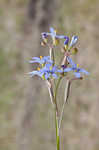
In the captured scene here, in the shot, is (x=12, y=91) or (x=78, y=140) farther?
(x=12, y=91)

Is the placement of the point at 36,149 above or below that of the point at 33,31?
below

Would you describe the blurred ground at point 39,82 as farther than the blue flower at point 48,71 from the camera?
Yes

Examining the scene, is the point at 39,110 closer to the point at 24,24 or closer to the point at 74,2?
the point at 24,24

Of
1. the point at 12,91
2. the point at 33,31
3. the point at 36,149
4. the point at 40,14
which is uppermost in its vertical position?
the point at 40,14

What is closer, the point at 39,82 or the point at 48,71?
the point at 48,71

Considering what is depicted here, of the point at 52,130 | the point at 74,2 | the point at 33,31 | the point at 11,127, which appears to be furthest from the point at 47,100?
the point at 74,2

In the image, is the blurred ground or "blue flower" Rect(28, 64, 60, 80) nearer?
"blue flower" Rect(28, 64, 60, 80)

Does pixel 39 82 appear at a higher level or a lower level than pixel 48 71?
lower
